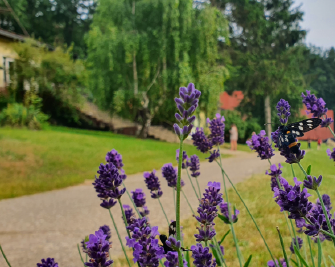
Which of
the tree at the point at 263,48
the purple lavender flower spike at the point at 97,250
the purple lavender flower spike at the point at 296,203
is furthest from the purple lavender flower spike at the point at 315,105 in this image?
the tree at the point at 263,48

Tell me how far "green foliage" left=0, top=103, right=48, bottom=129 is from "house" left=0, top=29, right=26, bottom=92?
4.93ft

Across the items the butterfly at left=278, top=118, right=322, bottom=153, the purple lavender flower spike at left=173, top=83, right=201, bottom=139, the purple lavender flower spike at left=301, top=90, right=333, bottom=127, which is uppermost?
the purple lavender flower spike at left=301, top=90, right=333, bottom=127

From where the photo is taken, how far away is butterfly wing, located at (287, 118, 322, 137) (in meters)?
0.65

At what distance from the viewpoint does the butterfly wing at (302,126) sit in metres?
0.65

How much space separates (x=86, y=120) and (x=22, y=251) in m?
9.67

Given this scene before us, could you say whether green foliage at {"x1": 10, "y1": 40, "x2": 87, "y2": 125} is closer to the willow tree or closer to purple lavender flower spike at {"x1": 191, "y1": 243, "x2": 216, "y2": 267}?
the willow tree

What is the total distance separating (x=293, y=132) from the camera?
2.10 ft

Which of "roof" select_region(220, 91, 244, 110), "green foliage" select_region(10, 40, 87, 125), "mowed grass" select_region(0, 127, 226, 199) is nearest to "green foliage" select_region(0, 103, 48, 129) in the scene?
"green foliage" select_region(10, 40, 87, 125)

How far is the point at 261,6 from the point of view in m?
8.19

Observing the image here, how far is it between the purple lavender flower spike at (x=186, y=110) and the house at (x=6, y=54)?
9901mm

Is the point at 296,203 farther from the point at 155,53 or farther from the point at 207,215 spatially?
the point at 155,53

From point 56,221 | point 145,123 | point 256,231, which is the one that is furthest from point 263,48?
→ point 56,221

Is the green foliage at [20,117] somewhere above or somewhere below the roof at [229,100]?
below

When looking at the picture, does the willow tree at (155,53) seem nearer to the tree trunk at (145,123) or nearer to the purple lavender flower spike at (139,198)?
the tree trunk at (145,123)
